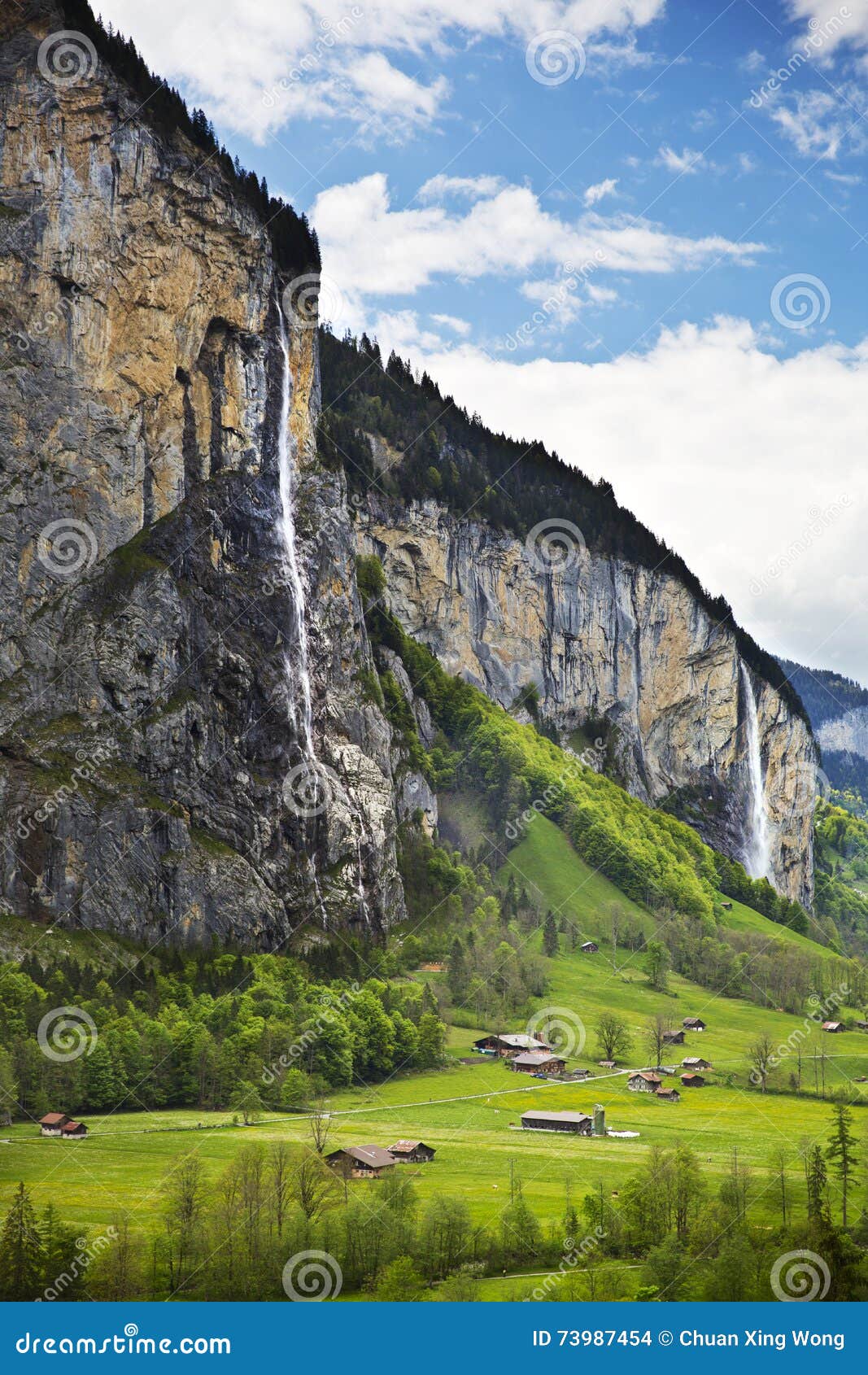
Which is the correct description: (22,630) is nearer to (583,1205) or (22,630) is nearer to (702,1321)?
(583,1205)

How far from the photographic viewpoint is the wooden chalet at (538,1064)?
118 m

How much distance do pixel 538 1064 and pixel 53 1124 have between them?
156ft

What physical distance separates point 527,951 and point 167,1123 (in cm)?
7574

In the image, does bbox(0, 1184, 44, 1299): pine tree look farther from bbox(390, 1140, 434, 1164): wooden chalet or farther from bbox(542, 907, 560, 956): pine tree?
bbox(542, 907, 560, 956): pine tree

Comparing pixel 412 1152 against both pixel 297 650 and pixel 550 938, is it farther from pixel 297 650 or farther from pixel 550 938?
pixel 550 938

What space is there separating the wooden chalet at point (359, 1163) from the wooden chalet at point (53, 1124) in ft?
71.2

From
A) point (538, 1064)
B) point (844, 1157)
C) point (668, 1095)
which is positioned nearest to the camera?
point (844, 1157)

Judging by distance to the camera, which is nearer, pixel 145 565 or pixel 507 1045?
pixel 507 1045

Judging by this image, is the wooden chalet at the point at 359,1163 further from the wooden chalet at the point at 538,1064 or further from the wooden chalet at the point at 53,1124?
the wooden chalet at the point at 538,1064

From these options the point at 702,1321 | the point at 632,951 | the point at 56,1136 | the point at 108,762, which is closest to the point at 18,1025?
the point at 56,1136

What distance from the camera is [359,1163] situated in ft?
257

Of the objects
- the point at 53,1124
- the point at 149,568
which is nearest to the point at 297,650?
the point at 149,568

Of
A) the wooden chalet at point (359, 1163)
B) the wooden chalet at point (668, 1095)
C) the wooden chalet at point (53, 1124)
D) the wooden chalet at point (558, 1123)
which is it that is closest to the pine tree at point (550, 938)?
the wooden chalet at point (668, 1095)

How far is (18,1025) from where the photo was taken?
100 metres
